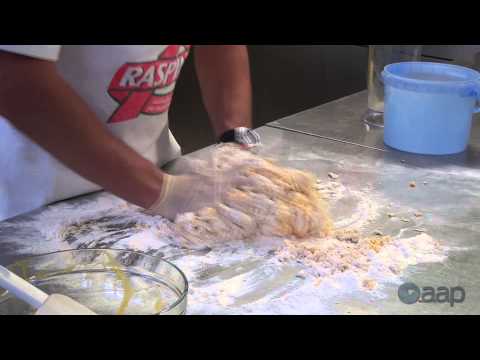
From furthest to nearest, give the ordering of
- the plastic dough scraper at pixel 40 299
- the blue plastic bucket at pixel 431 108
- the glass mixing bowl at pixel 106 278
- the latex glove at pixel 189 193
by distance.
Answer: the blue plastic bucket at pixel 431 108, the latex glove at pixel 189 193, the glass mixing bowl at pixel 106 278, the plastic dough scraper at pixel 40 299

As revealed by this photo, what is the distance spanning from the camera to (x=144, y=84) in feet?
3.78

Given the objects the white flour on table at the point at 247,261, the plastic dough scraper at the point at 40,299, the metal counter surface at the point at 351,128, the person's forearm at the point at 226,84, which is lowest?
the white flour on table at the point at 247,261

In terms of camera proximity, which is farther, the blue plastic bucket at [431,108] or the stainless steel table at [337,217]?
the blue plastic bucket at [431,108]

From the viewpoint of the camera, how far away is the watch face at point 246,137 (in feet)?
4.61

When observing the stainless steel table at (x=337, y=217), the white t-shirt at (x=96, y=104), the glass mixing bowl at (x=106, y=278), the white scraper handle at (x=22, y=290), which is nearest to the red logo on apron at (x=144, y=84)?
the white t-shirt at (x=96, y=104)

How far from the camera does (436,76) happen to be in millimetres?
1483

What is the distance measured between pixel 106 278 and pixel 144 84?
0.40 m

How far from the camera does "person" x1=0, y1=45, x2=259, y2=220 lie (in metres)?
0.91

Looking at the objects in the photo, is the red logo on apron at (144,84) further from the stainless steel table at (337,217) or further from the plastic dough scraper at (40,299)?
the plastic dough scraper at (40,299)

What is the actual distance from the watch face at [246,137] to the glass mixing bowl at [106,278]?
0.58 meters

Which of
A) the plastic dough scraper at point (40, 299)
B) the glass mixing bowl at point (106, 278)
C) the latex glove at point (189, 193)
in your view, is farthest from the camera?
the latex glove at point (189, 193)

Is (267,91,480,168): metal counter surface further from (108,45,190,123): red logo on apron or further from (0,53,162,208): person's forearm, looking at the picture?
(0,53,162,208): person's forearm

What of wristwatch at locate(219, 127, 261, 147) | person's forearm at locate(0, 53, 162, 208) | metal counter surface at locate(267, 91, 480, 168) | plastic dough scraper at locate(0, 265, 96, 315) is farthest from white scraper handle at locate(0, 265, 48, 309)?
metal counter surface at locate(267, 91, 480, 168)

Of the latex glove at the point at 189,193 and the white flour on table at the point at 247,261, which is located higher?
the latex glove at the point at 189,193
